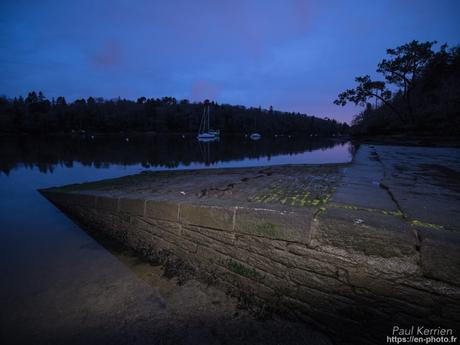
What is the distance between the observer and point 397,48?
19844mm

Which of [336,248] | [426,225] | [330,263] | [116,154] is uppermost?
[426,225]

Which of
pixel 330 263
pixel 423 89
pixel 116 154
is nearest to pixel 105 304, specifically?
pixel 330 263

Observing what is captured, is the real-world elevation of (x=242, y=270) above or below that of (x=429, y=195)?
below

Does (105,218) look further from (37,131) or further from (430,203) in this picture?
(37,131)

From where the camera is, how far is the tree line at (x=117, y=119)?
72062 millimetres

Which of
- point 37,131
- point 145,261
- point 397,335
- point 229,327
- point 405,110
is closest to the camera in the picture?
point 397,335

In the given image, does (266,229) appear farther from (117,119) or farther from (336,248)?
(117,119)

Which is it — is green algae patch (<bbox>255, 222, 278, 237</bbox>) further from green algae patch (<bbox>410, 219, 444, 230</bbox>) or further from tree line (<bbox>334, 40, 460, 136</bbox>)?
tree line (<bbox>334, 40, 460, 136</bbox>)

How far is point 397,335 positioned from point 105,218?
583 cm

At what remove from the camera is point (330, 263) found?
8.03 feet

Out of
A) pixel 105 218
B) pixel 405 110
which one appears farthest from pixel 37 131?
pixel 405 110

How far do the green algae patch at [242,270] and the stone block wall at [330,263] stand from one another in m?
0.01

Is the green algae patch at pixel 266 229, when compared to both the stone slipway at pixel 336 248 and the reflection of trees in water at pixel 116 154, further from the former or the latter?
the reflection of trees in water at pixel 116 154

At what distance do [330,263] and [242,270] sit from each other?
49.7 inches
